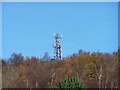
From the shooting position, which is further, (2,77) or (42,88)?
(42,88)

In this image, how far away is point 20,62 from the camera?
53.1 feet

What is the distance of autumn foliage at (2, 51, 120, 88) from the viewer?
15289mm

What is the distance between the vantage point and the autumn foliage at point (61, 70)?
15289 mm

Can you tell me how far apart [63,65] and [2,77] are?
3.00m

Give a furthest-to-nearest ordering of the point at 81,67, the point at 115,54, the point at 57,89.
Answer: the point at 81,67
the point at 115,54
the point at 57,89

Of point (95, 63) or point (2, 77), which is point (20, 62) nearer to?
point (2, 77)

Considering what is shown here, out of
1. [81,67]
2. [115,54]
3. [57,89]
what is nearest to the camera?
[57,89]

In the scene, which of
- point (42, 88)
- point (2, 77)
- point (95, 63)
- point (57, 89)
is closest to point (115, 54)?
point (95, 63)

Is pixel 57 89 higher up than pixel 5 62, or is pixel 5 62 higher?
pixel 5 62

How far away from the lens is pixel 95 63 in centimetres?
1616

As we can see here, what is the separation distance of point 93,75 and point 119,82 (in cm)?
198

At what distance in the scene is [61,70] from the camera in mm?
16062

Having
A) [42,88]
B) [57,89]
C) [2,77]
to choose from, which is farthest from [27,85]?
[57,89]

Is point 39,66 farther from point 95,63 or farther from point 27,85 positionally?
point 95,63
